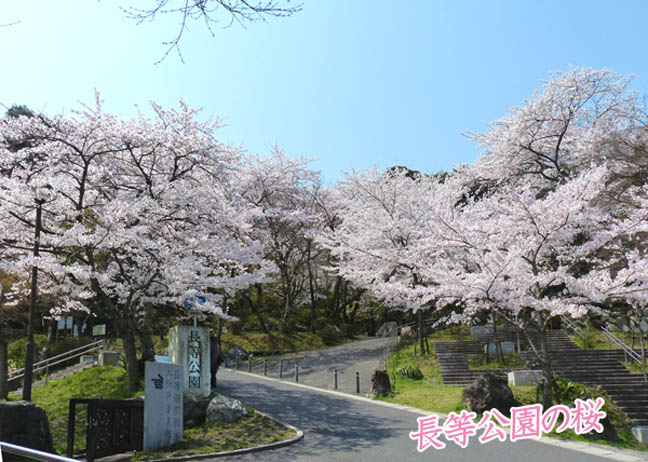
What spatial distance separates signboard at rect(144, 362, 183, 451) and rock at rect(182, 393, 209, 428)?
142 cm

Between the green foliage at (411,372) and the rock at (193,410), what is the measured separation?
30.9 feet

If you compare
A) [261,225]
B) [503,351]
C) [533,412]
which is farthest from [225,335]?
[533,412]

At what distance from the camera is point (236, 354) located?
24922 mm

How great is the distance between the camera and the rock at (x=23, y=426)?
7.33 m

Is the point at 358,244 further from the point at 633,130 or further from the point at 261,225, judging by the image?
the point at 633,130

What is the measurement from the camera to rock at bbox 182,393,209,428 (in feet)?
35.1

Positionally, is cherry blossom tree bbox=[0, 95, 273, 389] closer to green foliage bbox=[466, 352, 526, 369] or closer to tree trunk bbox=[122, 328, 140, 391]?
tree trunk bbox=[122, 328, 140, 391]

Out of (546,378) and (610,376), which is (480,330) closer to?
(610,376)

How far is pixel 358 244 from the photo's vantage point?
25.1 meters

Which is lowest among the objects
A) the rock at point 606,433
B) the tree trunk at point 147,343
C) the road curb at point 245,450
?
the rock at point 606,433

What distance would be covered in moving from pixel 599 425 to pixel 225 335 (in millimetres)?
21939

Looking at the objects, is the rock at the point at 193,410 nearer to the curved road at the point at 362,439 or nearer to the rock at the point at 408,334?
the curved road at the point at 362,439

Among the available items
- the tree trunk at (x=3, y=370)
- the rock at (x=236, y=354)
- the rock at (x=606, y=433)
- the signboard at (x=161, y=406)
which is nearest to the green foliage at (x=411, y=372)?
the rock at (x=606, y=433)

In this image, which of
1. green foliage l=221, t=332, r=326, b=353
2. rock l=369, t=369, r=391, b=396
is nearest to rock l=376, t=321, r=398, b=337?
green foliage l=221, t=332, r=326, b=353
